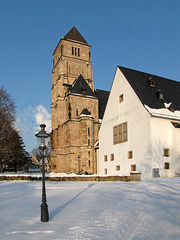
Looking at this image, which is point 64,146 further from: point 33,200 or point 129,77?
point 33,200

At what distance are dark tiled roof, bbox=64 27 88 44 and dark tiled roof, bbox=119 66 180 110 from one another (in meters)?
34.5

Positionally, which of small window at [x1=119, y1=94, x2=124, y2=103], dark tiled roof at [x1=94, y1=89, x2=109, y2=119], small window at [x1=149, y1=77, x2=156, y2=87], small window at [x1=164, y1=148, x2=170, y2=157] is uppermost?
dark tiled roof at [x1=94, y1=89, x2=109, y2=119]

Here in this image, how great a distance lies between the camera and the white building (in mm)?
26562

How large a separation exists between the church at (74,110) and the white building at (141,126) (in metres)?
9.68

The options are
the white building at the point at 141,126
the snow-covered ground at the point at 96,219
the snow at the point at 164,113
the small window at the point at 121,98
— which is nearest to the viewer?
the snow-covered ground at the point at 96,219

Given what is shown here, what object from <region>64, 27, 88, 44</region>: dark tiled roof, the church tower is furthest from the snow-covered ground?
<region>64, 27, 88, 44</region>: dark tiled roof

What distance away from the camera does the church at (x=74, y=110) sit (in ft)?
149

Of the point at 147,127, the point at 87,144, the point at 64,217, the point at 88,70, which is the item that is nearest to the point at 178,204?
the point at 64,217

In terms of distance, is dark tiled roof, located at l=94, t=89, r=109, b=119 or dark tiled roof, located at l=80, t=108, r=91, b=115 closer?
dark tiled roof, located at l=80, t=108, r=91, b=115

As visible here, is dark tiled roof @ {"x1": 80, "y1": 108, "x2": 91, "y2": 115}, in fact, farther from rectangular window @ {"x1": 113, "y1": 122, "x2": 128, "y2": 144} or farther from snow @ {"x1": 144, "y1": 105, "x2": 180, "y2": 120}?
snow @ {"x1": 144, "y1": 105, "x2": 180, "y2": 120}

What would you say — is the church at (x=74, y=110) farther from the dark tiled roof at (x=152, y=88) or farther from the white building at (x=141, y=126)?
the dark tiled roof at (x=152, y=88)

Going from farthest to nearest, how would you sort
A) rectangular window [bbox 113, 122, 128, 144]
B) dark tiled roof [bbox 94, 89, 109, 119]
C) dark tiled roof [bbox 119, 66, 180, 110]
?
1. dark tiled roof [bbox 94, 89, 109, 119]
2. rectangular window [bbox 113, 122, 128, 144]
3. dark tiled roof [bbox 119, 66, 180, 110]

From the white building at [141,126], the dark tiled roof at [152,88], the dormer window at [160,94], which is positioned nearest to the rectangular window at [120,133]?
the white building at [141,126]

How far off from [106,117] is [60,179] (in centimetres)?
1651
